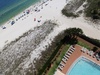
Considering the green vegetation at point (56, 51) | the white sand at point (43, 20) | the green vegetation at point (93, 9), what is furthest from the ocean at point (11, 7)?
the green vegetation at point (56, 51)

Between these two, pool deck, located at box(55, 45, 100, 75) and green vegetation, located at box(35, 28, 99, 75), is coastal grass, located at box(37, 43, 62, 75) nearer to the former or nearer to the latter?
green vegetation, located at box(35, 28, 99, 75)

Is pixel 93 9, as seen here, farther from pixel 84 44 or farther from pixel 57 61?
pixel 57 61

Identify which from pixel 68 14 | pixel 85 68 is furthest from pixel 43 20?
pixel 85 68

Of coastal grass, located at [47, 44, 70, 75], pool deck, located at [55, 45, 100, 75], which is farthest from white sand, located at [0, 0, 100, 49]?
coastal grass, located at [47, 44, 70, 75]

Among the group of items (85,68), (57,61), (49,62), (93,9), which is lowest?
(49,62)

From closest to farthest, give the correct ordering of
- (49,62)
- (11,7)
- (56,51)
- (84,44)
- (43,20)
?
(49,62), (56,51), (84,44), (43,20), (11,7)

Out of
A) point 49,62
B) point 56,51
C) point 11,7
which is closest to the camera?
point 49,62

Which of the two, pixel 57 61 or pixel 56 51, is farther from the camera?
pixel 56 51
